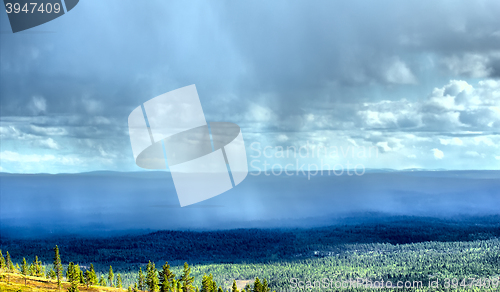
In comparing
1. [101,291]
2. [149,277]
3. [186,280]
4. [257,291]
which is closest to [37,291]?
[101,291]

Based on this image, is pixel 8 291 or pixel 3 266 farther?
pixel 3 266

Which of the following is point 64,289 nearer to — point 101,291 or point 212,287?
point 101,291

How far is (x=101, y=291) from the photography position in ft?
606

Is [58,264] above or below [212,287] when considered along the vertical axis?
above

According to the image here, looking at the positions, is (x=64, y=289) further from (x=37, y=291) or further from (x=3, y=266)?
(x=3, y=266)

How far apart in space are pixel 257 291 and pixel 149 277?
51.2m

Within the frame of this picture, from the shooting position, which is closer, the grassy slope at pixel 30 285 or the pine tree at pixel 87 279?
the grassy slope at pixel 30 285

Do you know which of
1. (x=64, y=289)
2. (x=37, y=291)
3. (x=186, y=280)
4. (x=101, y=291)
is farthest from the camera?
(x=101, y=291)

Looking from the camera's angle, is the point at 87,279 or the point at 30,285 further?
the point at 87,279

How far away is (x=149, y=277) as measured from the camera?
589 ft

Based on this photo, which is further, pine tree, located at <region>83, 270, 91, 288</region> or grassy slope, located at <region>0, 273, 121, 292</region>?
pine tree, located at <region>83, 270, 91, 288</region>

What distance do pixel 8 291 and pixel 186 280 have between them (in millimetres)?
60842

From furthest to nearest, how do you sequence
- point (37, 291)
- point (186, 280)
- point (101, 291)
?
point (101, 291)
point (37, 291)
point (186, 280)

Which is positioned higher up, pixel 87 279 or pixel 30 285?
pixel 30 285
